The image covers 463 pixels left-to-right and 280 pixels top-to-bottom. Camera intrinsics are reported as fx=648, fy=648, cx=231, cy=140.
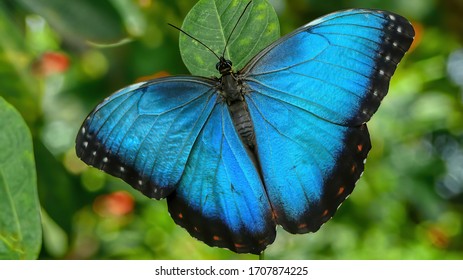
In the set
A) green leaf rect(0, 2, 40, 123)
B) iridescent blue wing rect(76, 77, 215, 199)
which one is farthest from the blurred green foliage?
iridescent blue wing rect(76, 77, 215, 199)

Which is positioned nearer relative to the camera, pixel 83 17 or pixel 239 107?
pixel 239 107

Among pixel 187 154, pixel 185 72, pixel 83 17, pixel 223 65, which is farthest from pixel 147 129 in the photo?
pixel 185 72

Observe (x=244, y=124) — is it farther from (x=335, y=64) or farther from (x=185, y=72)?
(x=185, y=72)

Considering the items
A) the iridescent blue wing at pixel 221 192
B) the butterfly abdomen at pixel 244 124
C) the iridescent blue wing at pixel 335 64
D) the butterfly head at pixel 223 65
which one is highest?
the butterfly head at pixel 223 65

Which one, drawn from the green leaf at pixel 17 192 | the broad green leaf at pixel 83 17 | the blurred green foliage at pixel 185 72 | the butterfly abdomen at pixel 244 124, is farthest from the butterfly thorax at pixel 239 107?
the blurred green foliage at pixel 185 72

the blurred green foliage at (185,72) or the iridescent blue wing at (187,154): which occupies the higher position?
the iridescent blue wing at (187,154)

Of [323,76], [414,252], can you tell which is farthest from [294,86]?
[414,252]

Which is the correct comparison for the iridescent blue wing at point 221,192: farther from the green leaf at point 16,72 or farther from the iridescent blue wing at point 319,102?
the green leaf at point 16,72
